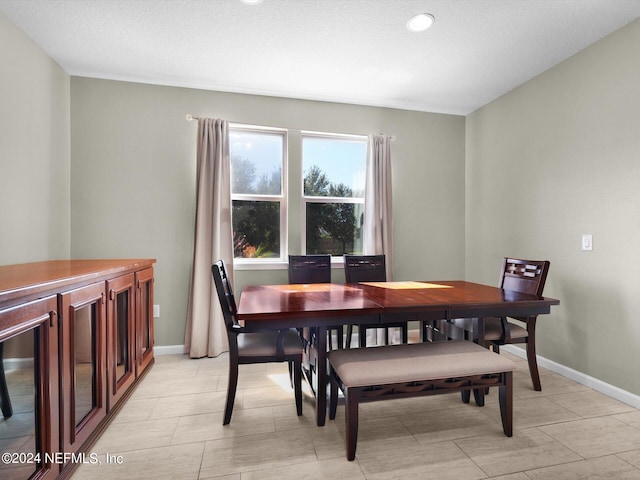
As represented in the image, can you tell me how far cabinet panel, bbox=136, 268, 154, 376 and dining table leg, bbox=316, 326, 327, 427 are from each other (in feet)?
4.77

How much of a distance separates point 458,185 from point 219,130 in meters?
2.78

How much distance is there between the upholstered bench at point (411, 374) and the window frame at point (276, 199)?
5.59 feet

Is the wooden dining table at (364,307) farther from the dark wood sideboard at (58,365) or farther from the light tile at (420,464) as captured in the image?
the dark wood sideboard at (58,365)

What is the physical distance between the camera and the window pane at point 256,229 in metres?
3.47

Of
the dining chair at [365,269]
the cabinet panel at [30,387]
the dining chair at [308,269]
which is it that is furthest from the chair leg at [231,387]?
the dining chair at [365,269]

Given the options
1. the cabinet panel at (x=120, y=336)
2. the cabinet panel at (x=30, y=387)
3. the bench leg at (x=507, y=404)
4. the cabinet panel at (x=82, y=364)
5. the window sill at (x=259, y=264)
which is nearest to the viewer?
the cabinet panel at (x=30, y=387)

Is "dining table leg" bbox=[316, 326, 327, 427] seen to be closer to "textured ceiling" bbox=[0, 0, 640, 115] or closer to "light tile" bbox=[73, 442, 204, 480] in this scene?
"light tile" bbox=[73, 442, 204, 480]

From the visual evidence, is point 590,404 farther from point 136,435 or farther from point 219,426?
point 136,435

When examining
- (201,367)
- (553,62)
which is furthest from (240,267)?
(553,62)

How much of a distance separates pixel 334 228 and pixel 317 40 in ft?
6.01

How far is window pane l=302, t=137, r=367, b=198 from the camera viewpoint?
11.9ft

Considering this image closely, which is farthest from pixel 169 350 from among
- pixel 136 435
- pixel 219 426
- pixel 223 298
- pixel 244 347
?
pixel 223 298

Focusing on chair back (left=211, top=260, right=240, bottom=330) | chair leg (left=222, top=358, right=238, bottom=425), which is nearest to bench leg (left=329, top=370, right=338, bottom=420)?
chair leg (left=222, top=358, right=238, bottom=425)

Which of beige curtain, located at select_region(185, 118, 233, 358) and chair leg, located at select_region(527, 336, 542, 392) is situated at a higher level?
beige curtain, located at select_region(185, 118, 233, 358)
